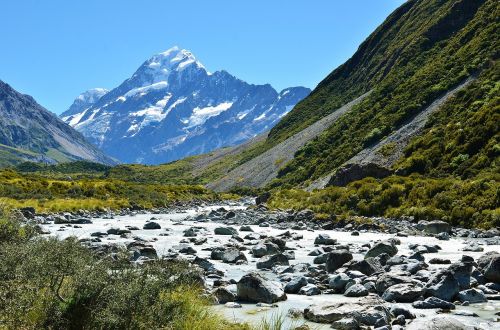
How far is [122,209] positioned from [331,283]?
2156 inches

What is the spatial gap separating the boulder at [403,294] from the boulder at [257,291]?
A: 3087mm

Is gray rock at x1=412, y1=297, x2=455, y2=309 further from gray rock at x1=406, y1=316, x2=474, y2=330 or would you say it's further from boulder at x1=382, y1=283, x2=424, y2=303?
gray rock at x1=406, y1=316, x2=474, y2=330

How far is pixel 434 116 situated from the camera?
69312mm

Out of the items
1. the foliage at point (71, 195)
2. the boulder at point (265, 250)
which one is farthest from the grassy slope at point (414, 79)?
the boulder at point (265, 250)

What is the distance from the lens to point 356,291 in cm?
1510

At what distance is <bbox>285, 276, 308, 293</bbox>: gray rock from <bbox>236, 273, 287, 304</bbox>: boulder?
1052 mm

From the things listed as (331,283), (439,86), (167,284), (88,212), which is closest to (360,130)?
(439,86)

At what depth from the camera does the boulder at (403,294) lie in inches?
566

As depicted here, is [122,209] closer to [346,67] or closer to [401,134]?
[401,134]

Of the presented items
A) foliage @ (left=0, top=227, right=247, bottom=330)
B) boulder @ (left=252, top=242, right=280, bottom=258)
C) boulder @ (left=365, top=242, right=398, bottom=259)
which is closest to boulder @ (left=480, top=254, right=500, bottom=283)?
boulder @ (left=365, top=242, right=398, bottom=259)

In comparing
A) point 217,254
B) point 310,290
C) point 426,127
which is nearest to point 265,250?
point 217,254

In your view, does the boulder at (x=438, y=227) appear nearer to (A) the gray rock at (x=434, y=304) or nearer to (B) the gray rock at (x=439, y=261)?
(B) the gray rock at (x=439, y=261)

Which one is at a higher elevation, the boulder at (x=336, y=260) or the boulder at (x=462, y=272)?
the boulder at (x=336, y=260)

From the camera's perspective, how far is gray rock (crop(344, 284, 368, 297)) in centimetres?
1504
